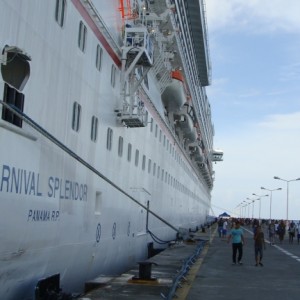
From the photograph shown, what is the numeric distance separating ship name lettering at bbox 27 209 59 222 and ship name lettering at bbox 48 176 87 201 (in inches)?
11.4

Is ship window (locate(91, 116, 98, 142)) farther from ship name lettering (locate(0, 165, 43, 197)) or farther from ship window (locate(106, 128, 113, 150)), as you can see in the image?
ship name lettering (locate(0, 165, 43, 197))

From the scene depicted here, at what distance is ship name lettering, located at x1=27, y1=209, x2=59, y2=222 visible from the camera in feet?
23.8

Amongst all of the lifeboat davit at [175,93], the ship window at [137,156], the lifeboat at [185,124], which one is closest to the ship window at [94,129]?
the ship window at [137,156]

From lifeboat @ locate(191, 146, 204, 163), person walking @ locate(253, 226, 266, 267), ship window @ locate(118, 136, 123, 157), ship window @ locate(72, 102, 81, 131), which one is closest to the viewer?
ship window @ locate(72, 102, 81, 131)

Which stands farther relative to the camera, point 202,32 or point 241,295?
point 202,32

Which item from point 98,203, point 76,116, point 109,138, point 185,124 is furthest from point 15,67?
point 185,124

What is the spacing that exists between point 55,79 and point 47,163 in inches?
56.5

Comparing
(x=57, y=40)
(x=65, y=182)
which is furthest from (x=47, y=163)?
(x=57, y=40)

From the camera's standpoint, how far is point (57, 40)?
27.3 feet

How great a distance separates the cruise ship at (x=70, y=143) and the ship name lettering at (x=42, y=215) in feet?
0.06

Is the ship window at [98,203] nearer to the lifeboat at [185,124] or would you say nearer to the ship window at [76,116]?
the ship window at [76,116]

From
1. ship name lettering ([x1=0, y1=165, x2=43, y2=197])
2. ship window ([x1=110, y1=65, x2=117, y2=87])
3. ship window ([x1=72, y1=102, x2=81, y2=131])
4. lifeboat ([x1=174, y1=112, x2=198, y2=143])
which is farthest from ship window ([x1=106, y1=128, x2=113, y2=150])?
lifeboat ([x1=174, y1=112, x2=198, y2=143])

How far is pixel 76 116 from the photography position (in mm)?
9344

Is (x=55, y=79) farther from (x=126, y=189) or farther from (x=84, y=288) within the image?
(x=126, y=189)
